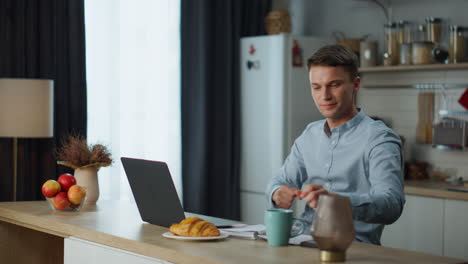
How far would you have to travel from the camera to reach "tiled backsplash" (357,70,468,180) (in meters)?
4.48

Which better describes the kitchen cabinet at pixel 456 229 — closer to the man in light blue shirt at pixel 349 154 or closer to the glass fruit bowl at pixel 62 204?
the man in light blue shirt at pixel 349 154

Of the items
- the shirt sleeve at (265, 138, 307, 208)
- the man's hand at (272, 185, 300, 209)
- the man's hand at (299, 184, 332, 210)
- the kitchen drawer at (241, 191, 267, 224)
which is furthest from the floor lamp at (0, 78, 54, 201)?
the man's hand at (299, 184, 332, 210)

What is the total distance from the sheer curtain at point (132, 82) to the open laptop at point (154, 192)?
211cm

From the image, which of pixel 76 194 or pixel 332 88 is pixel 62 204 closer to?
pixel 76 194

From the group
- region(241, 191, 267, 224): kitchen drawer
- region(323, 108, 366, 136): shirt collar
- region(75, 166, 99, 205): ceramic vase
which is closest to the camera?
region(323, 108, 366, 136): shirt collar

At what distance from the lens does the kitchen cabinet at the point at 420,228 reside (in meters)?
3.99

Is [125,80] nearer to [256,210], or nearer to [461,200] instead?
[256,210]

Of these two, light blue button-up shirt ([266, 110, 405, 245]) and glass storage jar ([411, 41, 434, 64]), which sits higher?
glass storage jar ([411, 41, 434, 64])

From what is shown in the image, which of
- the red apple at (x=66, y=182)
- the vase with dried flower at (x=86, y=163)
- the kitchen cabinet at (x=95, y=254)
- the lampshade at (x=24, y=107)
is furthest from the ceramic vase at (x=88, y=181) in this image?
the lampshade at (x=24, y=107)

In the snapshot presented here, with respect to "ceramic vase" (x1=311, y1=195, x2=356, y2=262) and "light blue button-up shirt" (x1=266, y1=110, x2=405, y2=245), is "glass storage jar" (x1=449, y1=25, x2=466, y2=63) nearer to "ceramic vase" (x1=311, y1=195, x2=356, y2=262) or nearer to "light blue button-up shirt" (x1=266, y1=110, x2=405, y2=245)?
"light blue button-up shirt" (x1=266, y1=110, x2=405, y2=245)

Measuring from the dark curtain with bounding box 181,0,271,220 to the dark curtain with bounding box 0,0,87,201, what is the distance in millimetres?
983

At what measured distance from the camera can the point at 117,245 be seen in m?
2.14

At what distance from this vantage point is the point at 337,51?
224 centimetres

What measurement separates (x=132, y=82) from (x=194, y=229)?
2790mm
